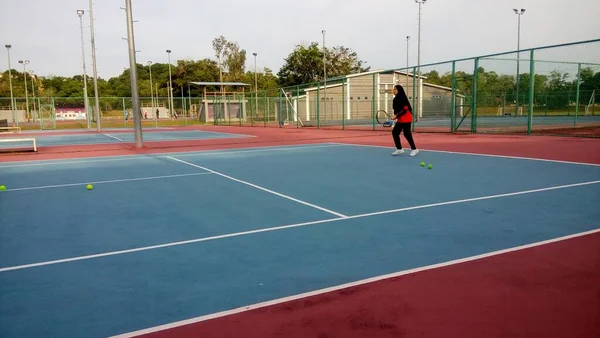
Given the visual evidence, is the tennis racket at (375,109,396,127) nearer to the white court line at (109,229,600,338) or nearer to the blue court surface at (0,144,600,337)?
the blue court surface at (0,144,600,337)

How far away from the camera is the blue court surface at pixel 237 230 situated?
3340mm

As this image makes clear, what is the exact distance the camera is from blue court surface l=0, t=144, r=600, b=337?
3340 mm

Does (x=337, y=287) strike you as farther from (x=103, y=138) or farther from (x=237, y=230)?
(x=103, y=138)

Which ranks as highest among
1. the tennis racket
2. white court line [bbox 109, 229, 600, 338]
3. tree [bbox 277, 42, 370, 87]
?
tree [bbox 277, 42, 370, 87]

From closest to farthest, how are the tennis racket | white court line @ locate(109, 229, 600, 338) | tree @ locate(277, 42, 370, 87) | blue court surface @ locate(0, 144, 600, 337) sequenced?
white court line @ locate(109, 229, 600, 338) < blue court surface @ locate(0, 144, 600, 337) < the tennis racket < tree @ locate(277, 42, 370, 87)

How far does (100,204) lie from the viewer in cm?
689

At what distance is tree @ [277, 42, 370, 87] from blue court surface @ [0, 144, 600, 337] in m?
58.9

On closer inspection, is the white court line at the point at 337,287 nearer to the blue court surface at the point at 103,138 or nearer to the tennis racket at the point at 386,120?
the tennis racket at the point at 386,120

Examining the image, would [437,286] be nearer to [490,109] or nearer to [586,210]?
[586,210]

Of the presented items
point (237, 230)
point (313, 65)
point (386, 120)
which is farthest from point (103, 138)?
point (313, 65)

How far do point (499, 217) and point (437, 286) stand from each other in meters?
2.40

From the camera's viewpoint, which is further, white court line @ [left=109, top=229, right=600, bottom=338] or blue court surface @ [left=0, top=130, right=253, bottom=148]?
blue court surface @ [left=0, top=130, right=253, bottom=148]

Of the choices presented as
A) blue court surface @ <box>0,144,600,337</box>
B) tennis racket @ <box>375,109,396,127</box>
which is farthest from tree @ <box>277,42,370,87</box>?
blue court surface @ <box>0,144,600,337</box>

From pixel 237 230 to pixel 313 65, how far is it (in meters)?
63.9
